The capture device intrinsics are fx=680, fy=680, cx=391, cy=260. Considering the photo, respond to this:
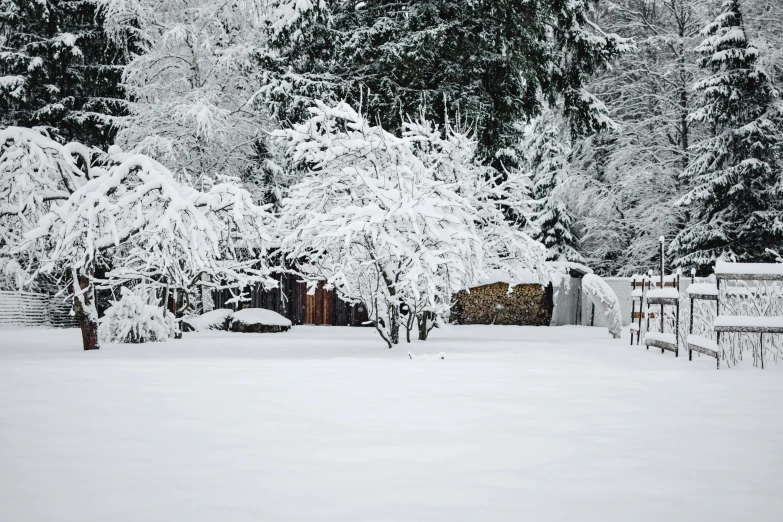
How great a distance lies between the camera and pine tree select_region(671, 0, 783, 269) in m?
17.5

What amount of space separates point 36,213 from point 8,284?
9.15 meters

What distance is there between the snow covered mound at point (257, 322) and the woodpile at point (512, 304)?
4869 millimetres

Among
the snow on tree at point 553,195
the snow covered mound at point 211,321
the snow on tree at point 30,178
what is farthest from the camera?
the snow on tree at point 553,195

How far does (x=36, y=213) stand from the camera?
9.75 metres

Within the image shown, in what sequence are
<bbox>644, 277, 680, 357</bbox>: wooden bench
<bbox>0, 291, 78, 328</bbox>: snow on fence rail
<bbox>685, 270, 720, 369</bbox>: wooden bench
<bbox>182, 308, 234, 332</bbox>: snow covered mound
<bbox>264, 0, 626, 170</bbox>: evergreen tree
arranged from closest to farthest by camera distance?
<bbox>685, 270, 720, 369</bbox>: wooden bench
<bbox>644, 277, 680, 357</bbox>: wooden bench
<bbox>264, 0, 626, 170</bbox>: evergreen tree
<bbox>182, 308, 234, 332</bbox>: snow covered mound
<bbox>0, 291, 78, 328</bbox>: snow on fence rail

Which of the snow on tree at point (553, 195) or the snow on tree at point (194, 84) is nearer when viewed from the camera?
the snow on tree at point (194, 84)

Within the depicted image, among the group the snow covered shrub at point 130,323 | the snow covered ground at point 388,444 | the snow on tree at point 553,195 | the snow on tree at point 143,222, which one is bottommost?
the snow covered ground at point 388,444

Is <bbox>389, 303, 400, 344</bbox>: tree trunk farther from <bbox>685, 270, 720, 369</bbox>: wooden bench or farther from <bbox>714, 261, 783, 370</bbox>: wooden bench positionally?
<bbox>714, 261, 783, 370</bbox>: wooden bench

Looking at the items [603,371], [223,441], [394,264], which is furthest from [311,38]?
[223,441]

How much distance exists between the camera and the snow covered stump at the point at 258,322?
1509cm

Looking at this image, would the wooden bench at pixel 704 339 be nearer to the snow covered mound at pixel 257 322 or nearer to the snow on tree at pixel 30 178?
the snow on tree at pixel 30 178

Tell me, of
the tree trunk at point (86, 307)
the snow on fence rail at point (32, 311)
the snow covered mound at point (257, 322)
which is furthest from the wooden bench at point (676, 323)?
the snow on fence rail at point (32, 311)

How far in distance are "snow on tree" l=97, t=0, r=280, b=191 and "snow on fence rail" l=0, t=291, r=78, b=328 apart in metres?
4.94

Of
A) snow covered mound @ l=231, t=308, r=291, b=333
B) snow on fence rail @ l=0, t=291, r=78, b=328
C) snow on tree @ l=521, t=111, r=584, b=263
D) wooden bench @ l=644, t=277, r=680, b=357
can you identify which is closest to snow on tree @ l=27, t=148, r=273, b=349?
snow covered mound @ l=231, t=308, r=291, b=333
